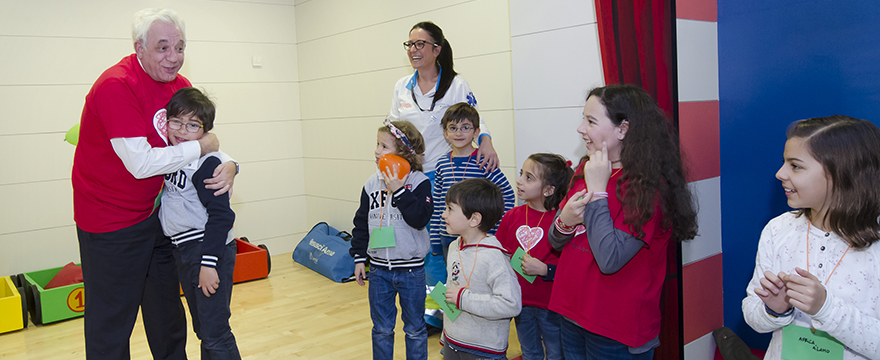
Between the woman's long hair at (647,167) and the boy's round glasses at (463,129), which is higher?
the boy's round glasses at (463,129)

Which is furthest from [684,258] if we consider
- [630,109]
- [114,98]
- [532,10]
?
[114,98]

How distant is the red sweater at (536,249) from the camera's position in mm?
2219

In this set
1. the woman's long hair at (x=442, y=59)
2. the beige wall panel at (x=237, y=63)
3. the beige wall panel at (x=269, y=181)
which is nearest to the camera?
the woman's long hair at (x=442, y=59)

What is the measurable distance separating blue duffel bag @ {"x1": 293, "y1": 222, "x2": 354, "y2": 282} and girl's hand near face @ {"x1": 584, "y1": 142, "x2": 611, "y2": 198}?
10.7 feet

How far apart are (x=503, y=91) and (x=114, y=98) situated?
2.30 m

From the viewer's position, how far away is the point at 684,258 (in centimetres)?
246

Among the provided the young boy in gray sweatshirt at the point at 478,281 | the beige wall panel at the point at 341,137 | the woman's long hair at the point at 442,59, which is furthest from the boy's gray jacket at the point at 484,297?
the beige wall panel at the point at 341,137

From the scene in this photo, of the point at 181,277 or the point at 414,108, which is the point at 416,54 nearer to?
the point at 414,108

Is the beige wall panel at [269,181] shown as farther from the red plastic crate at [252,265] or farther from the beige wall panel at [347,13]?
the beige wall panel at [347,13]

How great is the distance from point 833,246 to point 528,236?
1.03m

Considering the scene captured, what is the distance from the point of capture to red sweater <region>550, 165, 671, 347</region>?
164 centimetres

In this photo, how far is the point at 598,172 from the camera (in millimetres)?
1626

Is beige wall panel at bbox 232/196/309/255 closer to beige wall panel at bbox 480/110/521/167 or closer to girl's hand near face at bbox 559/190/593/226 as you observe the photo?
beige wall panel at bbox 480/110/521/167

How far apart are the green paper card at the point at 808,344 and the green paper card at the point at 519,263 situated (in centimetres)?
85
